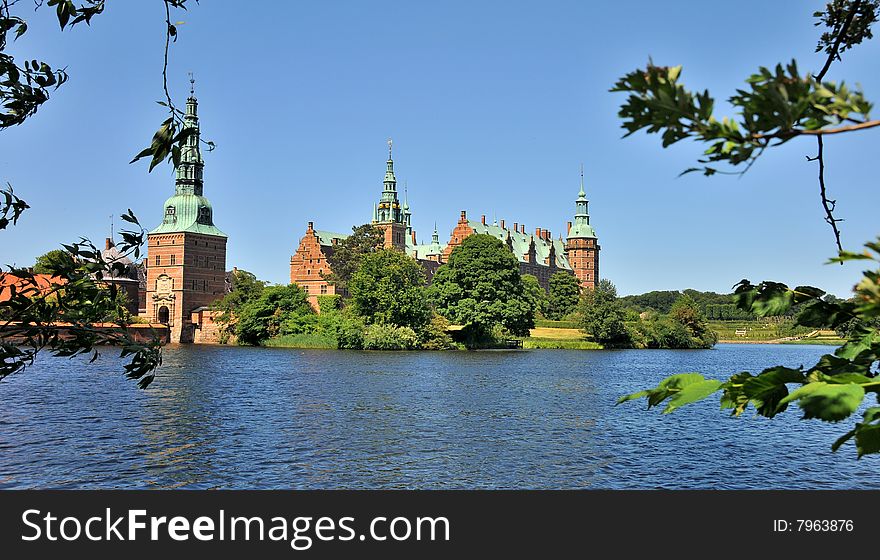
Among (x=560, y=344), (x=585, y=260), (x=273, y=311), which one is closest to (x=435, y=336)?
(x=560, y=344)

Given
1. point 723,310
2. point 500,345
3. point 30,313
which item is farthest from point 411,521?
point 723,310

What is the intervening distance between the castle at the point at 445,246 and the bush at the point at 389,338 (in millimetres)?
26450

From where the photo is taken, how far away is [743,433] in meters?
18.9

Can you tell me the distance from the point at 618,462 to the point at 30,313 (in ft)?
41.6

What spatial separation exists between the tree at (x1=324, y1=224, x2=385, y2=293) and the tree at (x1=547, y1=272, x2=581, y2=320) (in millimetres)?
20497

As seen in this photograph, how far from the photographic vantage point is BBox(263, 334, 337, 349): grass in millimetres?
59500

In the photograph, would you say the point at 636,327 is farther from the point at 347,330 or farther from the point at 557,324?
the point at 347,330

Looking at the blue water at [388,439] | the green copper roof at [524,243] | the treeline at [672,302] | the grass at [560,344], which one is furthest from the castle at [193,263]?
the treeline at [672,302]

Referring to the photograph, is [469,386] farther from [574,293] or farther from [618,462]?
[574,293]

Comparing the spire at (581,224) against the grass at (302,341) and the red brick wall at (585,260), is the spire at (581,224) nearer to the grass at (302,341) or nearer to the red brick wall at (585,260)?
the red brick wall at (585,260)

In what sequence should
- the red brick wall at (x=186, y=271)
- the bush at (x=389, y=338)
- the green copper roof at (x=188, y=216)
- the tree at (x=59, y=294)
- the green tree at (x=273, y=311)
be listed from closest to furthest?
1. the tree at (x=59, y=294)
2. the bush at (x=389, y=338)
3. the green tree at (x=273, y=311)
4. the red brick wall at (x=186, y=271)
5. the green copper roof at (x=188, y=216)

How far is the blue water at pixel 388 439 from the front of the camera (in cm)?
1378

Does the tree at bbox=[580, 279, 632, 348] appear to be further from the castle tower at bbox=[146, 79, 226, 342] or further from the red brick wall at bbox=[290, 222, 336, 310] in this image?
the castle tower at bbox=[146, 79, 226, 342]

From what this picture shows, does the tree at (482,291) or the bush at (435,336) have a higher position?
the tree at (482,291)
